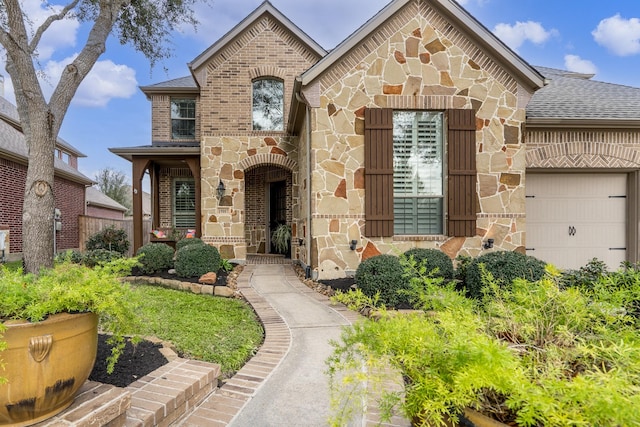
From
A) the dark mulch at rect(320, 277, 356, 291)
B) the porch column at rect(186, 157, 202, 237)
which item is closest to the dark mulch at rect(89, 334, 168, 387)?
the dark mulch at rect(320, 277, 356, 291)

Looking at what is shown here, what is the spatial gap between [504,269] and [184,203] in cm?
957

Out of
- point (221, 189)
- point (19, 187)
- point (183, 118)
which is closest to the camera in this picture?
point (221, 189)

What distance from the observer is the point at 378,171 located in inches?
257

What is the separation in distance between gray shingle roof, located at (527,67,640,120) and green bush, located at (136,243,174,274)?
822 centimetres

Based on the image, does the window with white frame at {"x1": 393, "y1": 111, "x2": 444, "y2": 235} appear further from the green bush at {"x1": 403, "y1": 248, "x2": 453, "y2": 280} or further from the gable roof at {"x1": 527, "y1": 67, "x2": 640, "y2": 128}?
the gable roof at {"x1": 527, "y1": 67, "x2": 640, "y2": 128}

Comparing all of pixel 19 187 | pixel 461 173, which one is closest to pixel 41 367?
pixel 461 173

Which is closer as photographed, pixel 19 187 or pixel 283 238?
pixel 283 238

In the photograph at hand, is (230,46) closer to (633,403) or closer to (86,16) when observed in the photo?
(86,16)

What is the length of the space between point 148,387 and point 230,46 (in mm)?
9143

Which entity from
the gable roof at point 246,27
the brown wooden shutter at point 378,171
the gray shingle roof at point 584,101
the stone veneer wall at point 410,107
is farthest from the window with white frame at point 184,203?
the gray shingle roof at point 584,101

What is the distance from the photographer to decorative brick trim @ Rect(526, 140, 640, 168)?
300 inches

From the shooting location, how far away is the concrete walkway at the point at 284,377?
2.28 m

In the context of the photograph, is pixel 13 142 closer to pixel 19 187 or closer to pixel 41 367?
pixel 19 187

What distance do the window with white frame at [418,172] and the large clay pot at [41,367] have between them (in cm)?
564
